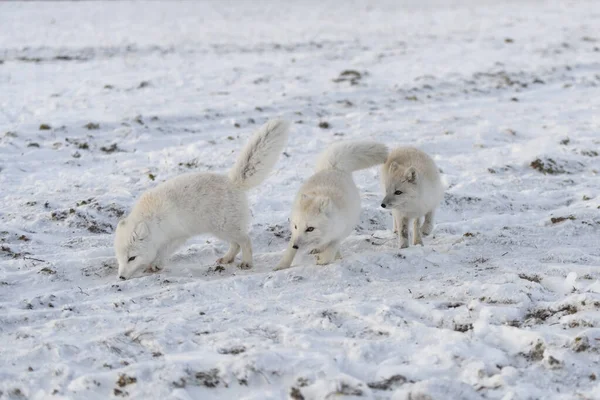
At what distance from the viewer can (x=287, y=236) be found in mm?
7211

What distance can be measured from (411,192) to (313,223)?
50.4 inches

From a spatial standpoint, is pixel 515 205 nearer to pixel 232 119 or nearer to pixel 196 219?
pixel 196 219

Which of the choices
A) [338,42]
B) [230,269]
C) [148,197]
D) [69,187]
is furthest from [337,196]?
[338,42]

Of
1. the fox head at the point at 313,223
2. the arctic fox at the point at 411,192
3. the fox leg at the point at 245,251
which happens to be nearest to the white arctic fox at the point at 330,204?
the fox head at the point at 313,223

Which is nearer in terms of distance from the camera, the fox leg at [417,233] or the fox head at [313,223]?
the fox head at [313,223]

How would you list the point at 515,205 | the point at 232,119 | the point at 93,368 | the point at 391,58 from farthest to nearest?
1. the point at 391,58
2. the point at 232,119
3. the point at 515,205
4. the point at 93,368

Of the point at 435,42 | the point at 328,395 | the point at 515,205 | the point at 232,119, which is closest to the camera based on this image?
the point at 328,395

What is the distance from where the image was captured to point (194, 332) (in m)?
4.60

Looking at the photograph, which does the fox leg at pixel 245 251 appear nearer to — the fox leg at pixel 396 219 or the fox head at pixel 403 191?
the fox head at pixel 403 191

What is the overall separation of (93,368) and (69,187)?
458 cm

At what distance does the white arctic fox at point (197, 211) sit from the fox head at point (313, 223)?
61 cm

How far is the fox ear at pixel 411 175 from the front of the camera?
6875mm

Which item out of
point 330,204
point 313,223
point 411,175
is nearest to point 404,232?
point 411,175

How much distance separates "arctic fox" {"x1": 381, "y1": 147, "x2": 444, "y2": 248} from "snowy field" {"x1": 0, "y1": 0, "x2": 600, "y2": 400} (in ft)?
0.83
